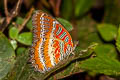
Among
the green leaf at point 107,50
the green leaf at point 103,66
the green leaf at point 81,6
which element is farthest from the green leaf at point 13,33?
the green leaf at point 81,6

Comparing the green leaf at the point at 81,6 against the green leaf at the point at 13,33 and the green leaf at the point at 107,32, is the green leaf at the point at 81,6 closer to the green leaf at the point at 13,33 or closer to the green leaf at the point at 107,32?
the green leaf at the point at 107,32

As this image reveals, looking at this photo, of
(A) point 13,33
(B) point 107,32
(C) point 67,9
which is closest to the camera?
(A) point 13,33

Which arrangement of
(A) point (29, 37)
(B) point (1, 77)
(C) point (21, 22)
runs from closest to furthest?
1. (B) point (1, 77)
2. (A) point (29, 37)
3. (C) point (21, 22)

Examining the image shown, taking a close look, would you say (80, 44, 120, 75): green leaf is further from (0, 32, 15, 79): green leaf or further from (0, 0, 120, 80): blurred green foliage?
(0, 32, 15, 79): green leaf

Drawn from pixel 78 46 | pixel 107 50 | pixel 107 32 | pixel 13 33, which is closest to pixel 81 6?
pixel 107 32

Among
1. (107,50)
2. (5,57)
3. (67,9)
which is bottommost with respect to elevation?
(107,50)

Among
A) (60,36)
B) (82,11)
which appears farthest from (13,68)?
(82,11)

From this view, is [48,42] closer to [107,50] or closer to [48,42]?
[48,42]

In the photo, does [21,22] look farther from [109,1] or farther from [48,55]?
[109,1]

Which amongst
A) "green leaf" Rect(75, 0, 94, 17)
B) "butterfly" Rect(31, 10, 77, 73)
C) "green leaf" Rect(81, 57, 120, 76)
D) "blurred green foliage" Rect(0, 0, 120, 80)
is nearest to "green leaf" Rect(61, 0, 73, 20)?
"blurred green foliage" Rect(0, 0, 120, 80)
